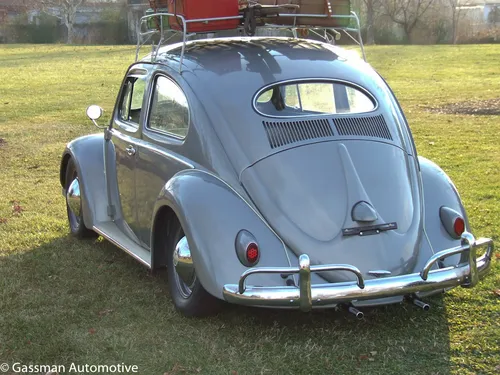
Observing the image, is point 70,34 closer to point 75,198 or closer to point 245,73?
point 75,198

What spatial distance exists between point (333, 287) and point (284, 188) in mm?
755

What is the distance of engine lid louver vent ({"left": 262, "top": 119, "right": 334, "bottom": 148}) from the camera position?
4.46 metres

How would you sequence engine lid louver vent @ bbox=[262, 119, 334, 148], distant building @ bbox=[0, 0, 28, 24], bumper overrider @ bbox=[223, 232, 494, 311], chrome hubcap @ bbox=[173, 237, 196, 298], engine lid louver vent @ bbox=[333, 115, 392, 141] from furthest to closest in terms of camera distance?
distant building @ bbox=[0, 0, 28, 24]
engine lid louver vent @ bbox=[333, 115, 392, 141]
engine lid louver vent @ bbox=[262, 119, 334, 148]
chrome hubcap @ bbox=[173, 237, 196, 298]
bumper overrider @ bbox=[223, 232, 494, 311]

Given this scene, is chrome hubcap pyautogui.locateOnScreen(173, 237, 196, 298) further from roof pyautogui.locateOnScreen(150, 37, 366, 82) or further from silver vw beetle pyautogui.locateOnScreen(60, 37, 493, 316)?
roof pyautogui.locateOnScreen(150, 37, 366, 82)

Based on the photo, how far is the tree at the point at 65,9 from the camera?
51347 millimetres

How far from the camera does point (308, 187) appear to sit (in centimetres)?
426

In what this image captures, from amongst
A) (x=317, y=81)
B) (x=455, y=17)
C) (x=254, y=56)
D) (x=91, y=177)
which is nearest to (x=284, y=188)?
(x=317, y=81)

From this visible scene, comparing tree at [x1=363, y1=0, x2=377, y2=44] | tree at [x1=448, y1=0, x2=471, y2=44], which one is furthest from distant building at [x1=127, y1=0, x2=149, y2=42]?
tree at [x1=448, y1=0, x2=471, y2=44]

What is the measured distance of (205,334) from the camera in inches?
170

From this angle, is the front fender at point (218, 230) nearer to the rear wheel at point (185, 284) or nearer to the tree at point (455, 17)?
the rear wheel at point (185, 284)

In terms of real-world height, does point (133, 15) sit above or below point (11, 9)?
below

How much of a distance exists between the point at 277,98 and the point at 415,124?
874cm

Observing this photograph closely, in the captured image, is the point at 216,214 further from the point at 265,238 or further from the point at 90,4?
the point at 90,4

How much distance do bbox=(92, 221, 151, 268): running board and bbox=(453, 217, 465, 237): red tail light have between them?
2089mm
